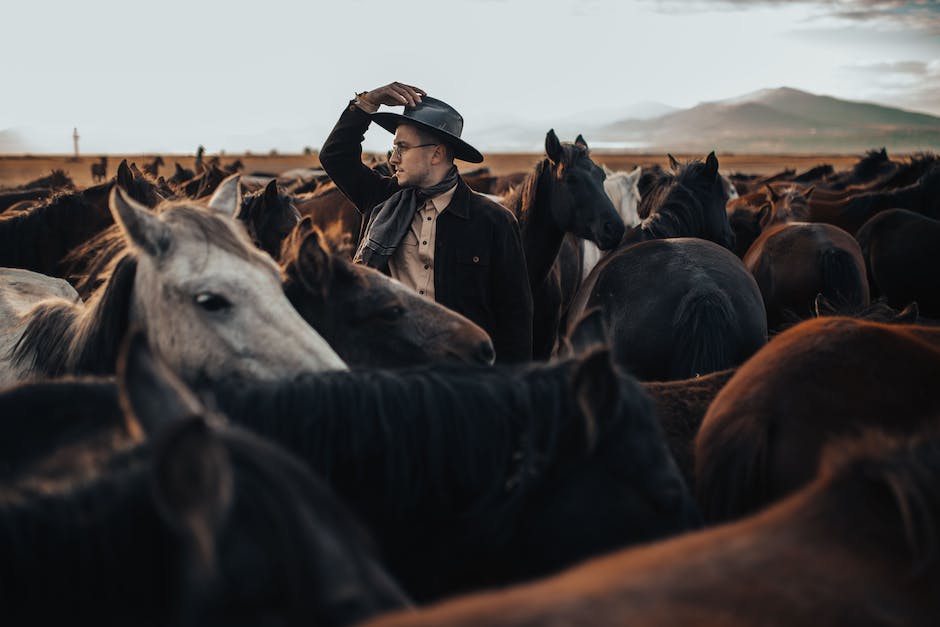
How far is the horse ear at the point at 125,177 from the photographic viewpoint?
5002 mm

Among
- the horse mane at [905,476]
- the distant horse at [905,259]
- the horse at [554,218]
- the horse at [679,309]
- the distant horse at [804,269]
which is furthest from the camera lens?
the distant horse at [905,259]

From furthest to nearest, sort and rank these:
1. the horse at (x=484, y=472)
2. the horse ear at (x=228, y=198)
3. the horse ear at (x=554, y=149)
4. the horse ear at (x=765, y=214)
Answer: the horse ear at (x=765, y=214)
the horse ear at (x=554, y=149)
the horse ear at (x=228, y=198)
the horse at (x=484, y=472)

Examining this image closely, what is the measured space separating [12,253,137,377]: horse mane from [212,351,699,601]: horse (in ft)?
3.45

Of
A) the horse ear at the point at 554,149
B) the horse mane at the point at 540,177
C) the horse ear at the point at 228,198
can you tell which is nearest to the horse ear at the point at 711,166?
the horse mane at the point at 540,177

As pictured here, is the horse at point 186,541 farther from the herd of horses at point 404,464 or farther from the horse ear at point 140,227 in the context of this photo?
the horse ear at point 140,227

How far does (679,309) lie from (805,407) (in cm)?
229

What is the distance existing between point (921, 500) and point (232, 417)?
131 centimetres

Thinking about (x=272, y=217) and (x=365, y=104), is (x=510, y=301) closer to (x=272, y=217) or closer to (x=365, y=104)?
(x=365, y=104)

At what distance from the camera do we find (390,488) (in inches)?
63.2

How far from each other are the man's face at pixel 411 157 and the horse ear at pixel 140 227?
2.05 metres

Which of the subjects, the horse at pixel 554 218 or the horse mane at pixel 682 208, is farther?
the horse mane at pixel 682 208

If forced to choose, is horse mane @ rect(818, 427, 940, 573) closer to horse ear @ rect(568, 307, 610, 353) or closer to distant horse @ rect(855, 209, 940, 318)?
horse ear @ rect(568, 307, 610, 353)

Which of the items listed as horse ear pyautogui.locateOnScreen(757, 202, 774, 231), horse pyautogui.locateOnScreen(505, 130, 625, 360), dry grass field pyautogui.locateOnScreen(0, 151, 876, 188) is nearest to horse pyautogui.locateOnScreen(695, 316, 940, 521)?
horse pyautogui.locateOnScreen(505, 130, 625, 360)

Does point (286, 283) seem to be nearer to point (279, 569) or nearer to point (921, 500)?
point (279, 569)
